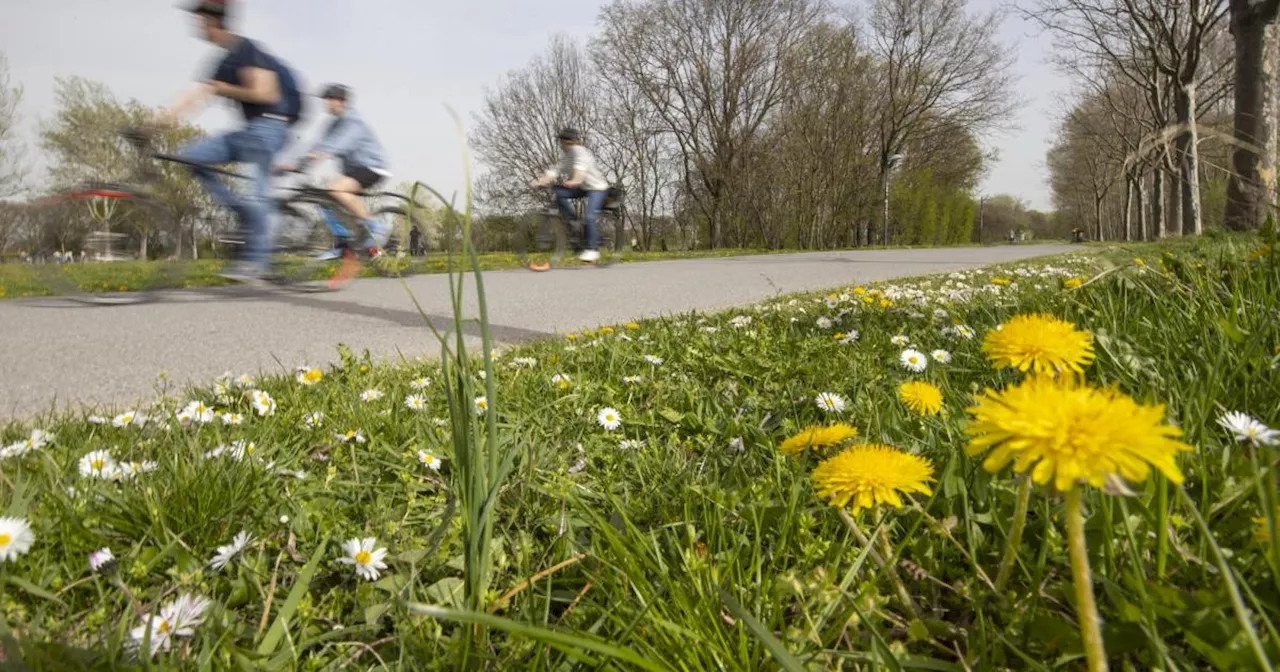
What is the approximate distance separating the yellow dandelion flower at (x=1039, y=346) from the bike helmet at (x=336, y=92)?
7328 millimetres

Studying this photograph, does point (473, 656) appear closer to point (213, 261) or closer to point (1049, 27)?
point (213, 261)

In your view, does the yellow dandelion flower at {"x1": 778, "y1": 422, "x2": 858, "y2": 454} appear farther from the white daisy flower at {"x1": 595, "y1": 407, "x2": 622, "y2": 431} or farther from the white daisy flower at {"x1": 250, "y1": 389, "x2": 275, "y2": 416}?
the white daisy flower at {"x1": 250, "y1": 389, "x2": 275, "y2": 416}

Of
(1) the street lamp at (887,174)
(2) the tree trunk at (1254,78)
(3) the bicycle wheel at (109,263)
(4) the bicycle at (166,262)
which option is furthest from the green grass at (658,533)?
(1) the street lamp at (887,174)

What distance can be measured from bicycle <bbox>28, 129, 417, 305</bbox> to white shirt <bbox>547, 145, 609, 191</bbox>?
334 centimetres

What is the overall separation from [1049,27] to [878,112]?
1235 centimetres

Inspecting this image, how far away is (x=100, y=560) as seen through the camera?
110 centimetres

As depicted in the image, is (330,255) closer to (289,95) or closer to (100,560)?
→ (289,95)

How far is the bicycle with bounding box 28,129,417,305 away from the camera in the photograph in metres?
5.69

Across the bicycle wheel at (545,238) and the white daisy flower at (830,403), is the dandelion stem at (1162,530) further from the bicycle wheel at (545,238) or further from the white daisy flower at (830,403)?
the bicycle wheel at (545,238)

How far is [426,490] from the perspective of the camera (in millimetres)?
1539

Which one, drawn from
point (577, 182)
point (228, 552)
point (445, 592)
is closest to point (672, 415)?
point (445, 592)

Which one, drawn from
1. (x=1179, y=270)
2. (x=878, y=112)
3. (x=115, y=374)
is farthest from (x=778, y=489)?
(x=878, y=112)

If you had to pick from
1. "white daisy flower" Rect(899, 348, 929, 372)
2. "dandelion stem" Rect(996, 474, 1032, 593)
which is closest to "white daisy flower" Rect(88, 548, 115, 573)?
"dandelion stem" Rect(996, 474, 1032, 593)

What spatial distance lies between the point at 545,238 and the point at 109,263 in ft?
17.8
